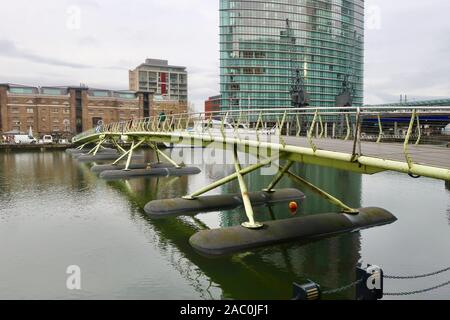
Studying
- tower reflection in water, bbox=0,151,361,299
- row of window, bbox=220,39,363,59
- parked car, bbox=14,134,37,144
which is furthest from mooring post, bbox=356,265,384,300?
row of window, bbox=220,39,363,59

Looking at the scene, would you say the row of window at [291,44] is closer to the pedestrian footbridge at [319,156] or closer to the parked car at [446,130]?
the pedestrian footbridge at [319,156]

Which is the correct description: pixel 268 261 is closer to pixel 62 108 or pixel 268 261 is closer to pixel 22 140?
pixel 22 140

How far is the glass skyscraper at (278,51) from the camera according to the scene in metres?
147

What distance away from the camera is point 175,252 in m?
15.4

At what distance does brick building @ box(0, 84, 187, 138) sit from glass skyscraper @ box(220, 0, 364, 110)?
45.5 metres

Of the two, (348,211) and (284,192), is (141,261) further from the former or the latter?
(284,192)

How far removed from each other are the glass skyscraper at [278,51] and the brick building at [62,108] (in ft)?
149

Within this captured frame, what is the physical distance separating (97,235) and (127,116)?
97.3m

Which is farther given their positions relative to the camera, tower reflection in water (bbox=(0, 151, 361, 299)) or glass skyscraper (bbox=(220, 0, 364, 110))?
glass skyscraper (bbox=(220, 0, 364, 110))

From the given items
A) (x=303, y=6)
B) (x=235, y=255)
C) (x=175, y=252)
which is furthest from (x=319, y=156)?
(x=303, y=6)

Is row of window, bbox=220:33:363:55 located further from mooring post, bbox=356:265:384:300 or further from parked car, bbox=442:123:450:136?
mooring post, bbox=356:265:384:300

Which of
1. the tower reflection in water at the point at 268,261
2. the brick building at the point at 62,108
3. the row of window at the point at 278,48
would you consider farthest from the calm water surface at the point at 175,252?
the row of window at the point at 278,48

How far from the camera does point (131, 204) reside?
24.4 meters

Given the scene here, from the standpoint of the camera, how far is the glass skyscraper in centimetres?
14688
